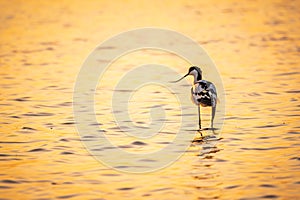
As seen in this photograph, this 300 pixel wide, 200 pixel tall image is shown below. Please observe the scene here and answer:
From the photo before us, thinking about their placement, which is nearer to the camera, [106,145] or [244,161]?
[244,161]

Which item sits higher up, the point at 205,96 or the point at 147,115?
the point at 205,96

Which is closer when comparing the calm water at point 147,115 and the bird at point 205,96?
the calm water at point 147,115

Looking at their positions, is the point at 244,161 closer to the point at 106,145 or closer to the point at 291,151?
the point at 291,151

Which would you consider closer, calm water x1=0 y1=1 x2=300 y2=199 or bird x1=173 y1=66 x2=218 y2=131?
calm water x1=0 y1=1 x2=300 y2=199

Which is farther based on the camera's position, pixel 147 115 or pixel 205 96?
pixel 147 115

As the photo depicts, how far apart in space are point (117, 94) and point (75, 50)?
768cm

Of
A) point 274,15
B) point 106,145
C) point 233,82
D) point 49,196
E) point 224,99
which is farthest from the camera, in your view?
point 274,15

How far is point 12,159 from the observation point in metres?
11.4

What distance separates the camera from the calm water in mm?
9938

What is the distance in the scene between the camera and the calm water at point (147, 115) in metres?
9.94

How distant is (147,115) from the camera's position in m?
14.6

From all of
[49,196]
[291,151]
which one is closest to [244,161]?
[291,151]

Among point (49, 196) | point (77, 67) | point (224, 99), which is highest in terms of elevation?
point (77, 67)

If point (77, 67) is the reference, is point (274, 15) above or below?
above
